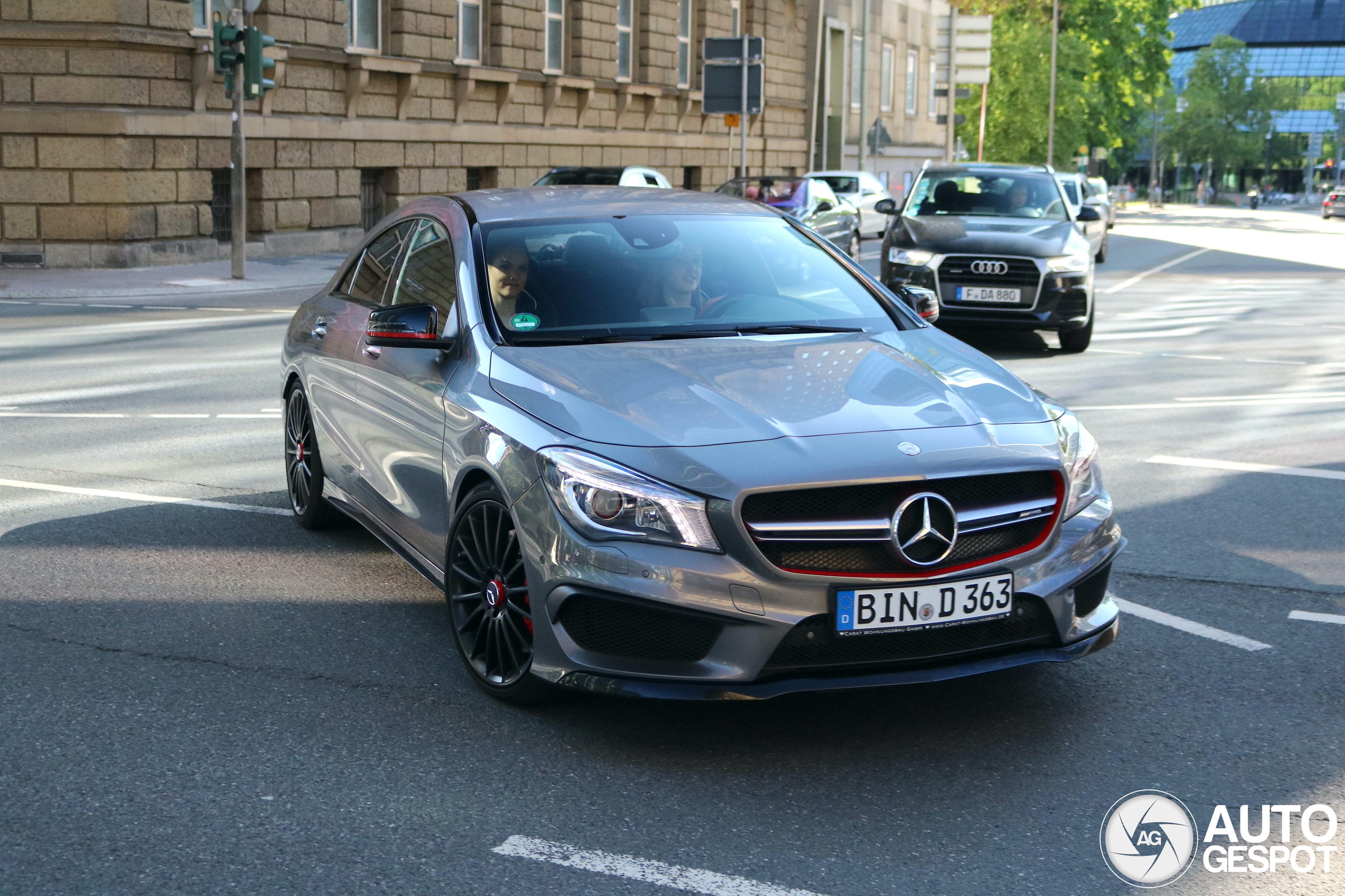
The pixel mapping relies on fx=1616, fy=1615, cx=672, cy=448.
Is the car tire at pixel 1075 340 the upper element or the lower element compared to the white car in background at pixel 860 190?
lower

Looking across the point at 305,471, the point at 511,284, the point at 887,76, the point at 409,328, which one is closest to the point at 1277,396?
the point at 305,471

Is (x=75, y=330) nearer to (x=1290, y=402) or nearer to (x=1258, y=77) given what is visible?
(x=1290, y=402)

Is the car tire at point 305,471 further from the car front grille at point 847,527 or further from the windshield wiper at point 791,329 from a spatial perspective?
the car front grille at point 847,527

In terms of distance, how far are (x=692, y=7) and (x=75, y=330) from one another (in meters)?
27.1

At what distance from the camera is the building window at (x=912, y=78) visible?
60125 mm

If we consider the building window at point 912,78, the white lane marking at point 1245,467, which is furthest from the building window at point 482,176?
the building window at point 912,78

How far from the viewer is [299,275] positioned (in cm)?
2286

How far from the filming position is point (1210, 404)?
36.8ft

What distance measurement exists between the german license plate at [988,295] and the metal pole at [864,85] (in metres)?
31.1

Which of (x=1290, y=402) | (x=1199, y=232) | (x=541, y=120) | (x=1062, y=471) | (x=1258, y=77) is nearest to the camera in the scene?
(x=1062, y=471)

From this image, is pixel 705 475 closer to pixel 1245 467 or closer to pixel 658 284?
pixel 658 284

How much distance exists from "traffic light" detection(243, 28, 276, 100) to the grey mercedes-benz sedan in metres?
15.4

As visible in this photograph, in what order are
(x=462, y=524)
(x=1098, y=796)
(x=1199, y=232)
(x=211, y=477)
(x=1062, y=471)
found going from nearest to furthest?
(x=1098, y=796) < (x=1062, y=471) < (x=462, y=524) < (x=211, y=477) < (x=1199, y=232)

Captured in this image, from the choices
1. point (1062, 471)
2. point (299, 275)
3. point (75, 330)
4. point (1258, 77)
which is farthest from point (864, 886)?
point (1258, 77)
